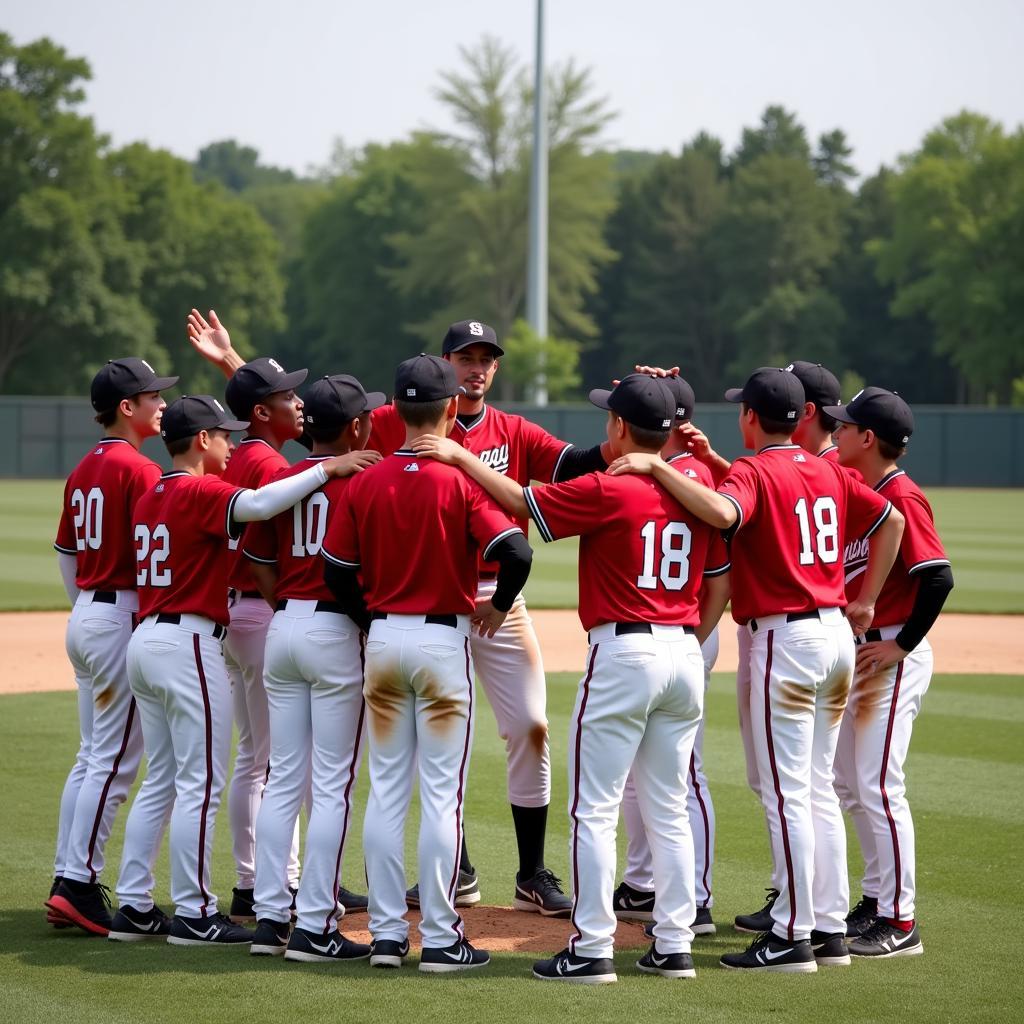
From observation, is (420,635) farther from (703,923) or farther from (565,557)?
(565,557)

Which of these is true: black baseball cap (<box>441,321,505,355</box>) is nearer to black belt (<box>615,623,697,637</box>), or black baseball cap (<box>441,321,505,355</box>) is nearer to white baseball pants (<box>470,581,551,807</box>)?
white baseball pants (<box>470,581,551,807</box>)

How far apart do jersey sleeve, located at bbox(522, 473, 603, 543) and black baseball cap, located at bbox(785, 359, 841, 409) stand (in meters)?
1.22

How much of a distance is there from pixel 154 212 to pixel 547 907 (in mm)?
54984

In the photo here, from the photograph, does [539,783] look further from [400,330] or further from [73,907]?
[400,330]

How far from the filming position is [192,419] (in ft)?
18.0

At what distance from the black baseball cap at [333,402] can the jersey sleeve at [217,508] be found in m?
0.38

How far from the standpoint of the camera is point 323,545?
16.7 ft

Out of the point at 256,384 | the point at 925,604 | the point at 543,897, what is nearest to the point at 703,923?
the point at 543,897

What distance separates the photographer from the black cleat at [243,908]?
5.66 metres

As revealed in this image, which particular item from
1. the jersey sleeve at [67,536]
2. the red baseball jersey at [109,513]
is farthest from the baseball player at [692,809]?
the jersey sleeve at [67,536]

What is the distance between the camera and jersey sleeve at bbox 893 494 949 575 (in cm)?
541

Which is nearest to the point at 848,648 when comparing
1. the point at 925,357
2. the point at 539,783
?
the point at 539,783

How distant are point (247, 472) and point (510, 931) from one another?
2012 mm

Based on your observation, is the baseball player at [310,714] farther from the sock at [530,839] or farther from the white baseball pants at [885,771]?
the white baseball pants at [885,771]
